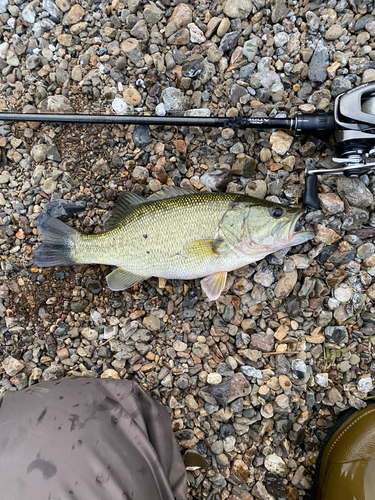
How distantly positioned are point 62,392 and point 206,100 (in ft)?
9.90

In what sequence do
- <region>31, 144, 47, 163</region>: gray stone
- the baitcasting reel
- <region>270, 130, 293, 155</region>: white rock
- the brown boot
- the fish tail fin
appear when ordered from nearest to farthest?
1. the baitcasting reel
2. the brown boot
3. the fish tail fin
4. <region>270, 130, 293, 155</region>: white rock
5. <region>31, 144, 47, 163</region>: gray stone

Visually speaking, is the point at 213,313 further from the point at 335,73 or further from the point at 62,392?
the point at 335,73

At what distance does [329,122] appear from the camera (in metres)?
2.84

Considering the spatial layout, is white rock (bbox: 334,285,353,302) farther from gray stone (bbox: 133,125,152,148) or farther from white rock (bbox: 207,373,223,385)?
gray stone (bbox: 133,125,152,148)

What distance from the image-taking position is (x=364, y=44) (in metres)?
3.14

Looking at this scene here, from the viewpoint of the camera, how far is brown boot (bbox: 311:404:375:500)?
9.63 ft

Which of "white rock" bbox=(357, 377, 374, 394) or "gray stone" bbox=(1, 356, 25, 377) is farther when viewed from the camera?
"gray stone" bbox=(1, 356, 25, 377)

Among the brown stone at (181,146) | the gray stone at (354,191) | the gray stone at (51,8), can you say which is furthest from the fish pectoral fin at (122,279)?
the gray stone at (51,8)

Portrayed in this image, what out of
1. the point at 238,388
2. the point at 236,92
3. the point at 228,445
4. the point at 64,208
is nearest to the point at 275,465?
the point at 228,445

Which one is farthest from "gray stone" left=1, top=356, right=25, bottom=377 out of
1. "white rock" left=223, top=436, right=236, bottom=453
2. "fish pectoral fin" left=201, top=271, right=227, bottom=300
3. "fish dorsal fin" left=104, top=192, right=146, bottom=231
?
"white rock" left=223, top=436, right=236, bottom=453

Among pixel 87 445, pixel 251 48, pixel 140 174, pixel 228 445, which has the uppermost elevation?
pixel 251 48

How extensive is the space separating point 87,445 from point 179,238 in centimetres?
173

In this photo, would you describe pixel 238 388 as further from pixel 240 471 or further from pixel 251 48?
pixel 251 48

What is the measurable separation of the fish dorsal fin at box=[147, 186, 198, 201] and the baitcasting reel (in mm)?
1176
